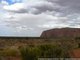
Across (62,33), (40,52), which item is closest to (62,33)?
(62,33)

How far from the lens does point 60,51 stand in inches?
1051

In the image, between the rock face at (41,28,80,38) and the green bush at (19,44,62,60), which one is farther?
the rock face at (41,28,80,38)

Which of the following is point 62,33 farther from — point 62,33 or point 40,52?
point 40,52

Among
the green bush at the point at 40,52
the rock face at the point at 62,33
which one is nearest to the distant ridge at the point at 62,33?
the rock face at the point at 62,33

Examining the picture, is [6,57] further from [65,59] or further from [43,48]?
[65,59]

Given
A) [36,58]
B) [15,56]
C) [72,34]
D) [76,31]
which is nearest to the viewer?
[36,58]

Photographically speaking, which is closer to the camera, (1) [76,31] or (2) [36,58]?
(2) [36,58]

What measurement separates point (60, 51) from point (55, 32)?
2193 inches

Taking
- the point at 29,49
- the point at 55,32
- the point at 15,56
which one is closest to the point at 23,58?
the point at 29,49

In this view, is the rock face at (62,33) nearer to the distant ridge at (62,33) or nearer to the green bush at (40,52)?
the distant ridge at (62,33)

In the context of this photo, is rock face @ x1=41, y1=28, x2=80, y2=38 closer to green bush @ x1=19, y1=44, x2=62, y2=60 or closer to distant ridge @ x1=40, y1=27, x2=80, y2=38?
distant ridge @ x1=40, y1=27, x2=80, y2=38

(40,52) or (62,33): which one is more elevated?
(40,52)

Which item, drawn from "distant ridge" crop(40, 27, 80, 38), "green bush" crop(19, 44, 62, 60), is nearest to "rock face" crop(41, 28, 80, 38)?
"distant ridge" crop(40, 27, 80, 38)

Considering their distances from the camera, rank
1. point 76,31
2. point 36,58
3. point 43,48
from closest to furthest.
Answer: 1. point 36,58
2. point 43,48
3. point 76,31
